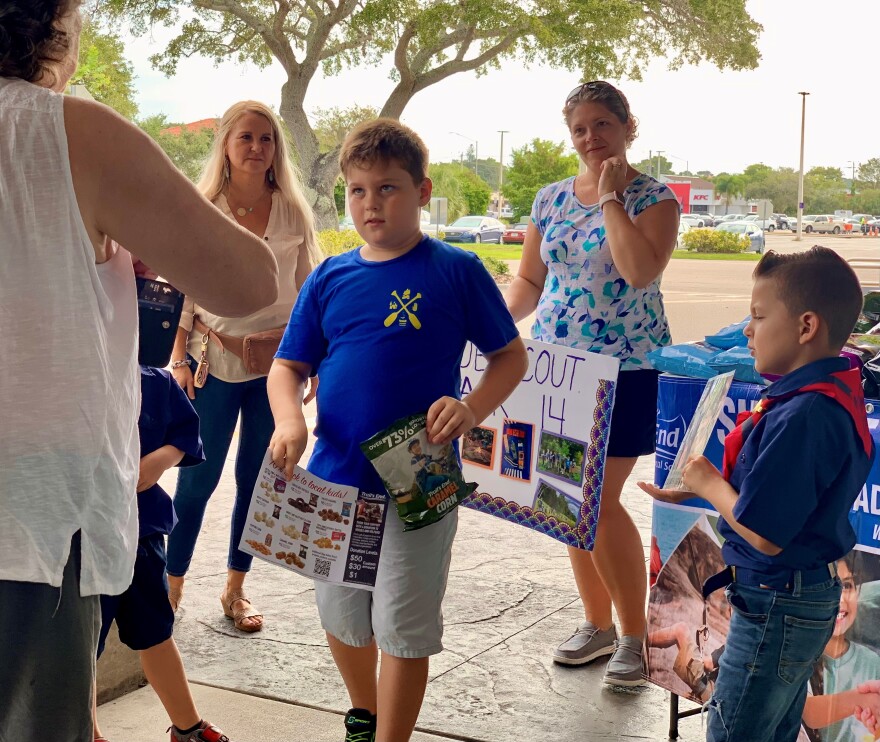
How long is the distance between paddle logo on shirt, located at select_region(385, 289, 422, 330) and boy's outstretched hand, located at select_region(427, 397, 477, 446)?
0.22 metres

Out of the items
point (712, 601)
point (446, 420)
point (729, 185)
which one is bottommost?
point (712, 601)

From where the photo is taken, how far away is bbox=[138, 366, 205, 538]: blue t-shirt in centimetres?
244

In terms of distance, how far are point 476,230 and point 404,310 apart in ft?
93.1

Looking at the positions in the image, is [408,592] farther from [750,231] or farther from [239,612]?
[750,231]

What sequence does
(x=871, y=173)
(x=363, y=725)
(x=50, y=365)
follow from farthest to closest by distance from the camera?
(x=871, y=173), (x=363, y=725), (x=50, y=365)

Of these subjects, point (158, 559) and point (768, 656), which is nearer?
point (768, 656)

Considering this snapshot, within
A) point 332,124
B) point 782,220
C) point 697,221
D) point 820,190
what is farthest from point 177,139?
point 820,190

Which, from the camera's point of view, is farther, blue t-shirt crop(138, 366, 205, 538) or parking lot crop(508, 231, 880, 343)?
parking lot crop(508, 231, 880, 343)

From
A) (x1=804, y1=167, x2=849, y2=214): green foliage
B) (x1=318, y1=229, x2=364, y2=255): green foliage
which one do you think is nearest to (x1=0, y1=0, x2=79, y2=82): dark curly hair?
(x1=318, y1=229, x2=364, y2=255): green foliage

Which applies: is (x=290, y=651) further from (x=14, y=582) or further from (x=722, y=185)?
(x=722, y=185)

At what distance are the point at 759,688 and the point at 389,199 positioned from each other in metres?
1.29

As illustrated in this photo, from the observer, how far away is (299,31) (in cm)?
1823

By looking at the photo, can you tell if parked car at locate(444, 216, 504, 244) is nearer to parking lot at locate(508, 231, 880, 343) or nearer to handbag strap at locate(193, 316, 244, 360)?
parking lot at locate(508, 231, 880, 343)

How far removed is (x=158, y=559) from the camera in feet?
7.95
